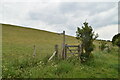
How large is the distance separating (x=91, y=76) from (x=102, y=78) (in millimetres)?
536

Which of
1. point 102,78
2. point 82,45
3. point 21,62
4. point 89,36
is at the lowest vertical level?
point 102,78

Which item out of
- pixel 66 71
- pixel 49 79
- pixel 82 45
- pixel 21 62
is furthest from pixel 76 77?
pixel 82 45

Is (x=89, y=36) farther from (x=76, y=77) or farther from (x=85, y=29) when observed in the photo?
(x=76, y=77)

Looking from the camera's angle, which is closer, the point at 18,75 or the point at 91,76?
the point at 18,75

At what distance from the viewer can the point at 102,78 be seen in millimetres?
6434

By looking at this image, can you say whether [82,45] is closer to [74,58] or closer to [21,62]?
[74,58]

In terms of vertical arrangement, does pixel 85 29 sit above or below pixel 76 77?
above

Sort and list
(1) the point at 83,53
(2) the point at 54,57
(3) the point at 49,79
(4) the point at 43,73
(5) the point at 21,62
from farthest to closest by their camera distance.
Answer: (1) the point at 83,53 < (2) the point at 54,57 < (5) the point at 21,62 < (4) the point at 43,73 < (3) the point at 49,79

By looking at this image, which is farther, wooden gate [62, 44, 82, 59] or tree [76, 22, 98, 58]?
tree [76, 22, 98, 58]

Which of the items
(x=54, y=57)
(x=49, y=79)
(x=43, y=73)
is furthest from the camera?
(x=54, y=57)

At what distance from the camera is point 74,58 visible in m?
9.12

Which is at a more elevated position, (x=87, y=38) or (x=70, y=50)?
(x=87, y=38)

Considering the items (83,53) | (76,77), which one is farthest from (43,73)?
(83,53)

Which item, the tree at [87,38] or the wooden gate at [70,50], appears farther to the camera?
the tree at [87,38]
